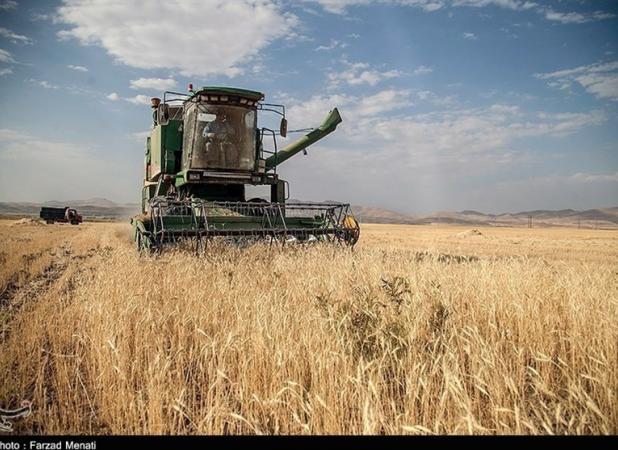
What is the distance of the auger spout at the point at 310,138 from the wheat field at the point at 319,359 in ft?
22.2

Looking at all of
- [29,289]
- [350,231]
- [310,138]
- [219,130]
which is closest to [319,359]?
[29,289]

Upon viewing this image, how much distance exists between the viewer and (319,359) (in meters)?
2.49

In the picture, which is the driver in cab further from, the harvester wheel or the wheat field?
the wheat field

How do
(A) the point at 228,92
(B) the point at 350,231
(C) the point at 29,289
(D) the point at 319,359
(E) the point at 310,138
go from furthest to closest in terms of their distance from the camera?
(E) the point at 310,138
(A) the point at 228,92
(B) the point at 350,231
(C) the point at 29,289
(D) the point at 319,359

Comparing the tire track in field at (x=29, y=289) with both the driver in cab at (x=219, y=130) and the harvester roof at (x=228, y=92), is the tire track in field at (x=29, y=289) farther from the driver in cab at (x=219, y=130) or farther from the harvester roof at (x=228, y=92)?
the harvester roof at (x=228, y=92)

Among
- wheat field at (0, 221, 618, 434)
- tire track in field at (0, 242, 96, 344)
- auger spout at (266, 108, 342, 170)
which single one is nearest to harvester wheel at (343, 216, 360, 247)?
auger spout at (266, 108, 342, 170)

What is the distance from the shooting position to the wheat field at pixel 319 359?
7.00 feet

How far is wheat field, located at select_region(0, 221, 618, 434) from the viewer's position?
7.00 feet

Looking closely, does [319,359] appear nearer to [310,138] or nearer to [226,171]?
[226,171]

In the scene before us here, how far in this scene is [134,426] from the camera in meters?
2.27

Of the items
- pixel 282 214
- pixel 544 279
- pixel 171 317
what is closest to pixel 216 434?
pixel 171 317

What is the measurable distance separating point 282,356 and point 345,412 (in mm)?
609

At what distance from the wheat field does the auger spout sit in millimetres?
6774

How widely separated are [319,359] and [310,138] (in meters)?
10.2
